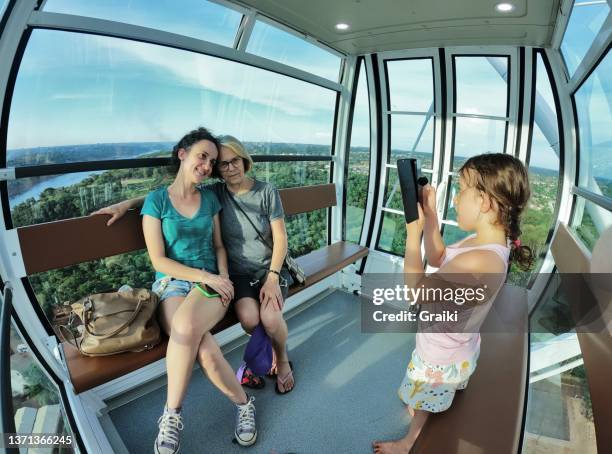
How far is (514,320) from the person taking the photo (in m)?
2.20

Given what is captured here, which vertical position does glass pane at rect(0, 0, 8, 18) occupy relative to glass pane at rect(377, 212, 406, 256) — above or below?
above

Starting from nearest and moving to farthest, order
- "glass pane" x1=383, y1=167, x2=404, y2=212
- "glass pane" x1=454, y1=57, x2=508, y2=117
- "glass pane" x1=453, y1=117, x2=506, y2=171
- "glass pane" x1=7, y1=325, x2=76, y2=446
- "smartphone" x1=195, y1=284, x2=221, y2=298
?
"glass pane" x1=7, y1=325, x2=76, y2=446
"smartphone" x1=195, y1=284, x2=221, y2=298
"glass pane" x1=454, y1=57, x2=508, y2=117
"glass pane" x1=453, y1=117, x2=506, y2=171
"glass pane" x1=383, y1=167, x2=404, y2=212

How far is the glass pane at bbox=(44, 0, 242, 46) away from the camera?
1.98 metres

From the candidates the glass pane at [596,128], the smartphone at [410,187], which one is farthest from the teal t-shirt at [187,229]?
the glass pane at [596,128]

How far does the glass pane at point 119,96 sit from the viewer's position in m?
1.88

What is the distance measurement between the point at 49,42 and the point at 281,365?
2.50m

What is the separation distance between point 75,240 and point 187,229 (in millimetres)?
619

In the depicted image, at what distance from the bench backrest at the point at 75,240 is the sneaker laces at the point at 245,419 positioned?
1234mm

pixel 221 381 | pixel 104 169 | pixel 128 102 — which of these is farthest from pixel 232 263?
pixel 128 102

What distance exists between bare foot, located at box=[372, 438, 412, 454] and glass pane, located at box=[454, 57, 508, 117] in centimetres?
323

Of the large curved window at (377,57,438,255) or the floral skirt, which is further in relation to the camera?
the large curved window at (377,57,438,255)

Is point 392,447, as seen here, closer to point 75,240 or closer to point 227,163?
point 227,163

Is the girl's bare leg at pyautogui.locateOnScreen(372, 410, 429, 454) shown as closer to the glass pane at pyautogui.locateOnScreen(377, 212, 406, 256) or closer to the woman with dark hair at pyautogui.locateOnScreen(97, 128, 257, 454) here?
the woman with dark hair at pyautogui.locateOnScreen(97, 128, 257, 454)

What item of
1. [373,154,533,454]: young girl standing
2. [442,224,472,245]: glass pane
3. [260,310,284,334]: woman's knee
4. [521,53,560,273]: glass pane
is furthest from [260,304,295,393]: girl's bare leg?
[521,53,560,273]: glass pane
